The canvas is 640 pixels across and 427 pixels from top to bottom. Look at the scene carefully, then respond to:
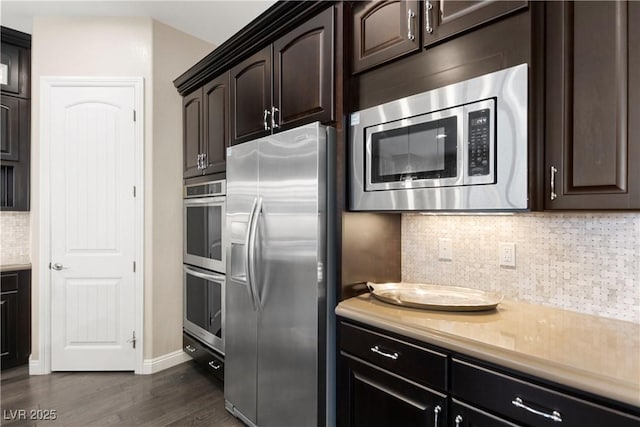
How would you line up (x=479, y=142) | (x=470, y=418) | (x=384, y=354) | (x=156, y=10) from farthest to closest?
(x=156, y=10) < (x=384, y=354) < (x=479, y=142) < (x=470, y=418)

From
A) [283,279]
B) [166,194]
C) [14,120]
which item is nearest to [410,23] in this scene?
[283,279]

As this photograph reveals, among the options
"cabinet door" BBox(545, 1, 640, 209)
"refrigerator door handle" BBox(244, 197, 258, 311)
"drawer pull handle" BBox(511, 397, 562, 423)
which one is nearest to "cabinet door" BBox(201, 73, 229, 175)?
"refrigerator door handle" BBox(244, 197, 258, 311)

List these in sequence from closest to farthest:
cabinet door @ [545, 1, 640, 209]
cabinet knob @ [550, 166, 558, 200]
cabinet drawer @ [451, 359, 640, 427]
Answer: cabinet drawer @ [451, 359, 640, 427] → cabinet door @ [545, 1, 640, 209] → cabinet knob @ [550, 166, 558, 200]

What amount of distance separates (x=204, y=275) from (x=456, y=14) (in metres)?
2.40

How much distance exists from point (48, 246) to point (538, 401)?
345cm

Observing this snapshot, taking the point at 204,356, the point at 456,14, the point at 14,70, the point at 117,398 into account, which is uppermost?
the point at 14,70

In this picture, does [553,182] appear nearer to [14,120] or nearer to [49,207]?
[49,207]

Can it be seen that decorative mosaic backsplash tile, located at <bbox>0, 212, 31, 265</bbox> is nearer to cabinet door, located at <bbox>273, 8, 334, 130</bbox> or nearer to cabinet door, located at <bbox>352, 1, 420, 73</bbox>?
cabinet door, located at <bbox>273, 8, 334, 130</bbox>

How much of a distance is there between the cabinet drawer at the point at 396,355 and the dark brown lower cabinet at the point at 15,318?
2.98 metres

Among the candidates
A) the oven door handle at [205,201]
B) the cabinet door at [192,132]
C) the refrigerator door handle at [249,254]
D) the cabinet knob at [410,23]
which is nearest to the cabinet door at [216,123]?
the cabinet door at [192,132]

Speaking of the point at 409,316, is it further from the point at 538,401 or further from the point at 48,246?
the point at 48,246

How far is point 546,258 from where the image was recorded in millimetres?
1548

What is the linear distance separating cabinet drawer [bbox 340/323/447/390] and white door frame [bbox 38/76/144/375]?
83.0 inches

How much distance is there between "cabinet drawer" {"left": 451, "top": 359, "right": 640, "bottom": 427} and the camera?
935mm
